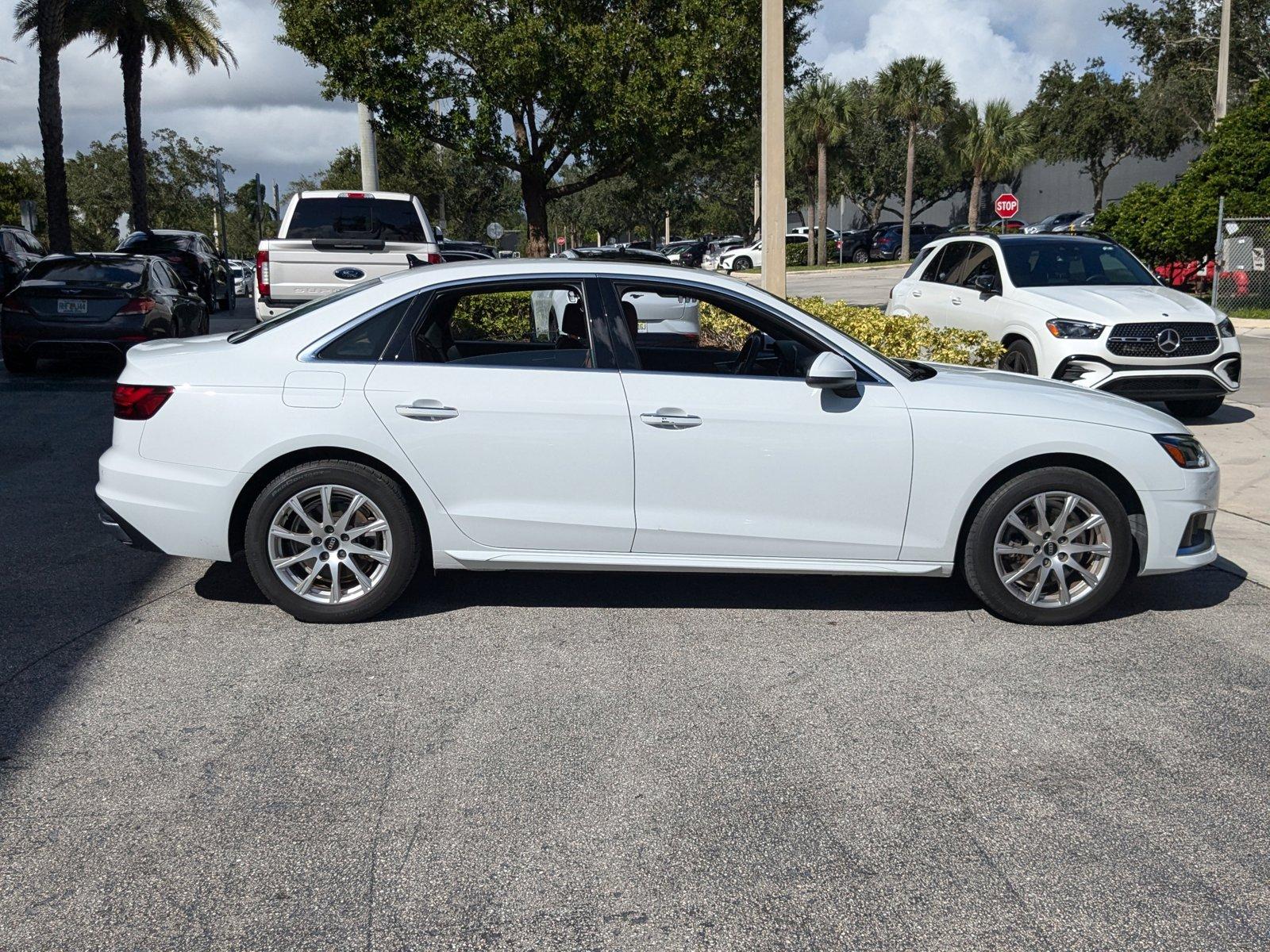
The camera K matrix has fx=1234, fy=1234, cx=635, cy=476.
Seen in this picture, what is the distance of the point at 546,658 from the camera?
5.25 meters

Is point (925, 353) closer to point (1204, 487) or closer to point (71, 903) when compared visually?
point (1204, 487)

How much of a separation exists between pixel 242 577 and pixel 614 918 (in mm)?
3877

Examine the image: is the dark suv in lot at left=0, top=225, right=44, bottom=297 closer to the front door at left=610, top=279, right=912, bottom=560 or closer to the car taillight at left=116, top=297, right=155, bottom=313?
the car taillight at left=116, top=297, right=155, bottom=313

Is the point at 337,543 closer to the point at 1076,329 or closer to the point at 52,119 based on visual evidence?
the point at 1076,329

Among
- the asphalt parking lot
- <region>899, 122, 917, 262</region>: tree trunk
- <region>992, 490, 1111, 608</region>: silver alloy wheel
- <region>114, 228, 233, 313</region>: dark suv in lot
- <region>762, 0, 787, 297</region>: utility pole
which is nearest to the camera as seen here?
the asphalt parking lot

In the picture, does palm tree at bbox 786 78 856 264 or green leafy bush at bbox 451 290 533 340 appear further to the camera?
palm tree at bbox 786 78 856 264

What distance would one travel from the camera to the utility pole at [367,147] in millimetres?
21547

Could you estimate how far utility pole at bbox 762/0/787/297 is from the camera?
12.0m

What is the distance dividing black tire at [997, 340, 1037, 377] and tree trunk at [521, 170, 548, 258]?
12.7m

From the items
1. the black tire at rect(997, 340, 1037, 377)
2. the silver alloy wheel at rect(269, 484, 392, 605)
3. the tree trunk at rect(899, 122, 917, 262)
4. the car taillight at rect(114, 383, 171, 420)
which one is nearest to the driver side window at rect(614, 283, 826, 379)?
the silver alloy wheel at rect(269, 484, 392, 605)

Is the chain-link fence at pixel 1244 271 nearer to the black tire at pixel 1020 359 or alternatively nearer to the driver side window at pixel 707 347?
the black tire at pixel 1020 359

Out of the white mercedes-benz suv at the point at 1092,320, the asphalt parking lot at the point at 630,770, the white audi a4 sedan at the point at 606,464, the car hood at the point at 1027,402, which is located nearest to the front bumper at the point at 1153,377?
the white mercedes-benz suv at the point at 1092,320

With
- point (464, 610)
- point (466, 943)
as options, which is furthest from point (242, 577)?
point (466, 943)

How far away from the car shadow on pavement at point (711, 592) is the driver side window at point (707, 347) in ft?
3.71
